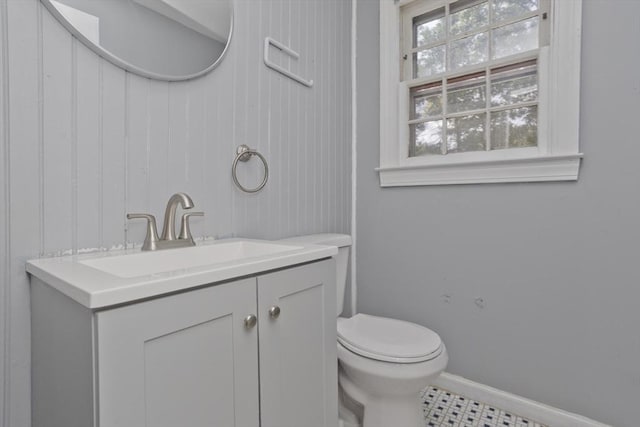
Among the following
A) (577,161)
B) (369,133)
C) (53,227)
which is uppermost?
(369,133)

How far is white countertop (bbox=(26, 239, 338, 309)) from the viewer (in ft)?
1.63

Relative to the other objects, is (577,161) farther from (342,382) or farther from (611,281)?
(342,382)

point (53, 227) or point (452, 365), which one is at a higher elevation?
point (53, 227)

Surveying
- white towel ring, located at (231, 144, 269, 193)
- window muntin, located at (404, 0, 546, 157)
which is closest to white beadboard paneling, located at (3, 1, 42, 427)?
white towel ring, located at (231, 144, 269, 193)

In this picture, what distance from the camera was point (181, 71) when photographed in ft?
3.39

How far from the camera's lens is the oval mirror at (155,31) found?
834 millimetres

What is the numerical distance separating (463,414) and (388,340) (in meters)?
0.57

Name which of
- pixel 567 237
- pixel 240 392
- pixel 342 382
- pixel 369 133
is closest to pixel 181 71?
pixel 240 392

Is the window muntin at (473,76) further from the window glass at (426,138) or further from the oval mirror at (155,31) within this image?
the oval mirror at (155,31)

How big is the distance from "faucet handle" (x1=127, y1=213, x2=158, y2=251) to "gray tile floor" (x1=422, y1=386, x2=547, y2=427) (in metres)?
1.30

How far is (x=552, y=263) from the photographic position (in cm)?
133

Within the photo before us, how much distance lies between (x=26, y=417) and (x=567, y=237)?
1852mm

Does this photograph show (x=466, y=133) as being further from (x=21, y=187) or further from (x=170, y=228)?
(x=21, y=187)

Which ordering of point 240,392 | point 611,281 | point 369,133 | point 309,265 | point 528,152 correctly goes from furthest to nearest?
point 369,133 < point 528,152 < point 611,281 < point 309,265 < point 240,392
